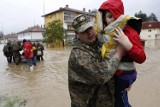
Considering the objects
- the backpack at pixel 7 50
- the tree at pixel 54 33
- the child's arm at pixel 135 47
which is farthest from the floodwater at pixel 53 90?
the tree at pixel 54 33

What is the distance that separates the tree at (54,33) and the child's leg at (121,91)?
35.9 metres

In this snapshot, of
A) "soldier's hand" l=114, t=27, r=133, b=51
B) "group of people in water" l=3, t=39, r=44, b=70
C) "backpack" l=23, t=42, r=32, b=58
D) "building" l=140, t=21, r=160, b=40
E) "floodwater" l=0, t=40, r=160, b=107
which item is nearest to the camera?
"soldier's hand" l=114, t=27, r=133, b=51

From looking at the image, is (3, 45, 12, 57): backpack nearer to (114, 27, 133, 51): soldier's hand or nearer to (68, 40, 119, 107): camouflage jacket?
(68, 40, 119, 107): camouflage jacket

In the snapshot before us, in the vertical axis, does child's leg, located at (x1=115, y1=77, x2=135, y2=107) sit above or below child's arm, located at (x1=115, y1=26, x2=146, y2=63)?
below

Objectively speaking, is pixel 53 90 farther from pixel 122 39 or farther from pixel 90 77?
pixel 122 39

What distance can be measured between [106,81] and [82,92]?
32 centimetres

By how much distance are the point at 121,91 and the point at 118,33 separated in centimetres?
56

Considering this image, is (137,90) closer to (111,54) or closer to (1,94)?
(1,94)

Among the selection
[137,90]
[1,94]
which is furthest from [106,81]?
[1,94]

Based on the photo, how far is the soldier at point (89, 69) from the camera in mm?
1946

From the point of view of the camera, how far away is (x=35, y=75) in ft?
37.4

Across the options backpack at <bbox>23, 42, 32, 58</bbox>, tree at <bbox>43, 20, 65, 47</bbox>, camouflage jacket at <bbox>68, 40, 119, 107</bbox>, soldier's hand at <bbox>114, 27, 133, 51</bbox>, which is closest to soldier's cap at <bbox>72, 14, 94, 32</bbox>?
camouflage jacket at <bbox>68, 40, 119, 107</bbox>

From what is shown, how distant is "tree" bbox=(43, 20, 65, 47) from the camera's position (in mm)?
37781

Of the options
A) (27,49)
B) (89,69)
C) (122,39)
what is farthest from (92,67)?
(27,49)
